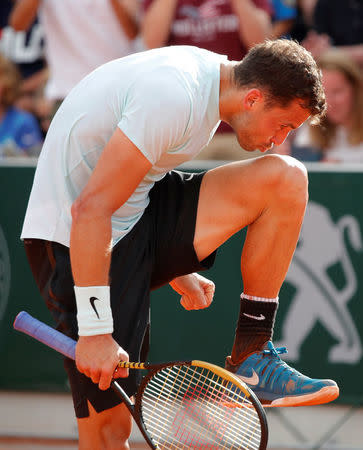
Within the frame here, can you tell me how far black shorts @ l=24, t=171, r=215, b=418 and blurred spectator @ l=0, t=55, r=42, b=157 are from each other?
299 cm

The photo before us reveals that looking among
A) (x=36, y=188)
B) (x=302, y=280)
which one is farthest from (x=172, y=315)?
(x=36, y=188)

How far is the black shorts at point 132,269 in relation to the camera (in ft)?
10.2

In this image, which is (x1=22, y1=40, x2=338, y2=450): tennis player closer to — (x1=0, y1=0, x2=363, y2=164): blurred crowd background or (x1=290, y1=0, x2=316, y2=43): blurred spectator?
(x1=0, y1=0, x2=363, y2=164): blurred crowd background

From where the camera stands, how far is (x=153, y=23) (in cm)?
513

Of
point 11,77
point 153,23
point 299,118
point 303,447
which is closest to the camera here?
point 299,118

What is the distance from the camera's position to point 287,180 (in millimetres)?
3000

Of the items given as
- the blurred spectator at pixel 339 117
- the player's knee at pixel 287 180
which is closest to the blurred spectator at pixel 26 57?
the blurred spectator at pixel 339 117

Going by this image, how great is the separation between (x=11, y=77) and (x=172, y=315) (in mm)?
2383

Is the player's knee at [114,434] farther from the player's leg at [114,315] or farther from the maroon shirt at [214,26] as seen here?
the maroon shirt at [214,26]

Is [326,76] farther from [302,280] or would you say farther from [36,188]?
[36,188]

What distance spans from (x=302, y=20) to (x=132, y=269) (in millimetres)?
3317

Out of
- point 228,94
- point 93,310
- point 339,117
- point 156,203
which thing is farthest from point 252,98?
point 339,117

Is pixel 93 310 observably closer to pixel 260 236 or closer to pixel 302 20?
pixel 260 236

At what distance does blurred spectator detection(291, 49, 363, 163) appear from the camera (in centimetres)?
535
